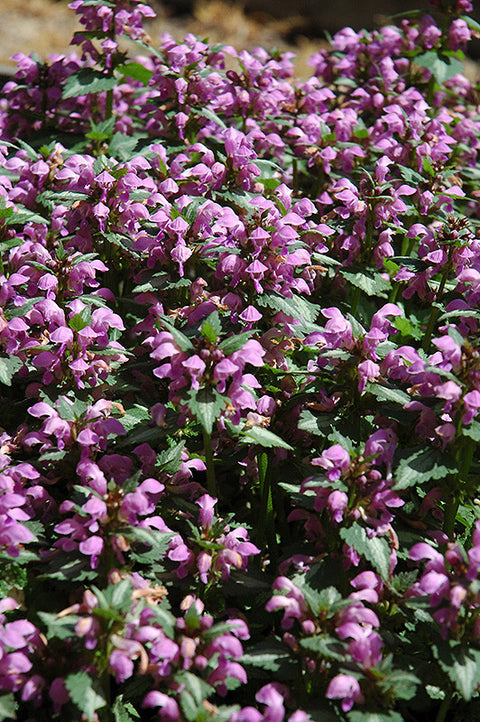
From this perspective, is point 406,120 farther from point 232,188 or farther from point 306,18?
point 306,18

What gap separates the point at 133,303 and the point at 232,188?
2.12 ft

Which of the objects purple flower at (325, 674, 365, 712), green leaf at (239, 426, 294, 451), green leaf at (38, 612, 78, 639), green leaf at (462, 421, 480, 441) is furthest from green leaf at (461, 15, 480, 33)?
green leaf at (38, 612, 78, 639)

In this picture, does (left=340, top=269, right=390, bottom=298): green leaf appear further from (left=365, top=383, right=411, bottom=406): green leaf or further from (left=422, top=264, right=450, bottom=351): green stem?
(left=365, top=383, right=411, bottom=406): green leaf

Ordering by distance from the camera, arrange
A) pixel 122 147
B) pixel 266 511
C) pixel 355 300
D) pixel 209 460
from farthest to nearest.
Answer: pixel 122 147
pixel 355 300
pixel 266 511
pixel 209 460

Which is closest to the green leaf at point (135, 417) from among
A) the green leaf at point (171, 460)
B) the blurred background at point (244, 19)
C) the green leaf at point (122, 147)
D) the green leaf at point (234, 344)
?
the green leaf at point (171, 460)

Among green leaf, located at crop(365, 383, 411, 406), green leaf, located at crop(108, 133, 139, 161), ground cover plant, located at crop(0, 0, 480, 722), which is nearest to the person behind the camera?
ground cover plant, located at crop(0, 0, 480, 722)

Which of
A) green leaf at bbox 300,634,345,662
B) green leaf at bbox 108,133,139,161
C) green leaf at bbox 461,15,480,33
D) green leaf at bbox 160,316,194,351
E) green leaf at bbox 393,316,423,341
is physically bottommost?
green leaf at bbox 300,634,345,662

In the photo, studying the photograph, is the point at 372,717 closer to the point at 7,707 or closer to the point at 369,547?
the point at 369,547

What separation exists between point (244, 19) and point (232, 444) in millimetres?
13505

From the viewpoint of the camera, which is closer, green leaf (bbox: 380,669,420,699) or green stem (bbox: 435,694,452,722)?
green leaf (bbox: 380,669,420,699)

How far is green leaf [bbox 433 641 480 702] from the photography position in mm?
1878

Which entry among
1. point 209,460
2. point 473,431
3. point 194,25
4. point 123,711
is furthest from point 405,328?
point 194,25

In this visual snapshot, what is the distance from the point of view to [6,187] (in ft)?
10.5

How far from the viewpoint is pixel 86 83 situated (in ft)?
13.0
